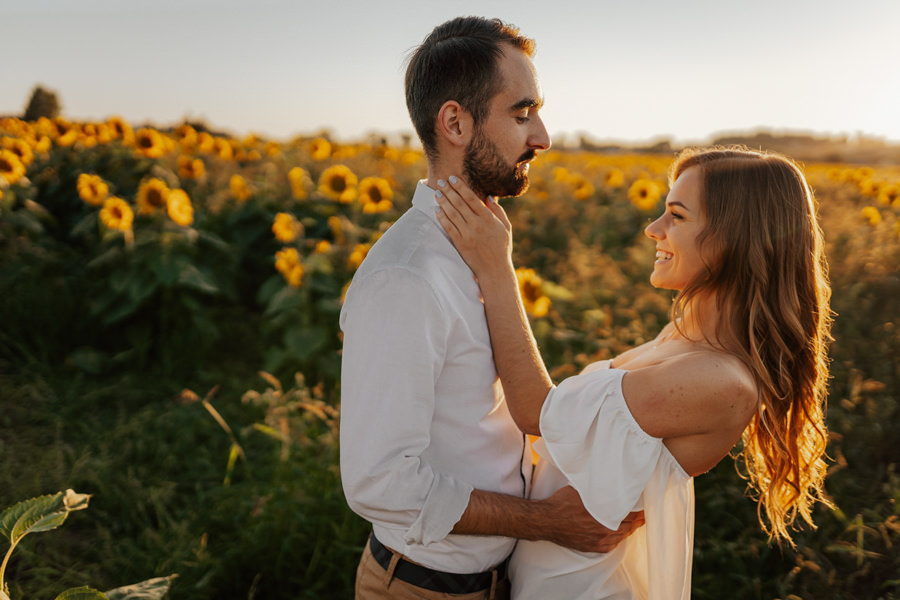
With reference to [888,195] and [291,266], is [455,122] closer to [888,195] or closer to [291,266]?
[291,266]

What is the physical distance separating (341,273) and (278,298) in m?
0.49

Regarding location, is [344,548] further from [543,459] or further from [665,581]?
[665,581]

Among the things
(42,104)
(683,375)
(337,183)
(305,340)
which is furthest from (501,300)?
(42,104)

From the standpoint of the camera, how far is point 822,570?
2.71 meters

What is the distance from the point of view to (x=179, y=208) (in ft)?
16.9

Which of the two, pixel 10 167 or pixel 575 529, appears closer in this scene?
pixel 575 529

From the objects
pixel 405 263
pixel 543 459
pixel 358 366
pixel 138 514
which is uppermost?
pixel 405 263

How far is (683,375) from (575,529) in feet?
1.64

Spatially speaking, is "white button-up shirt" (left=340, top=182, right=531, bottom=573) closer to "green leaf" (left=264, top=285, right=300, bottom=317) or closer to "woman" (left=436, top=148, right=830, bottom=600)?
"woman" (left=436, top=148, right=830, bottom=600)

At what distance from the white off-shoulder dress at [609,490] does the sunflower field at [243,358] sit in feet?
3.97

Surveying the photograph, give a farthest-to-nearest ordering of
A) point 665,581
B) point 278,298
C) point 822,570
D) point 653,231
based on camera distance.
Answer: point 278,298
point 822,570
point 653,231
point 665,581

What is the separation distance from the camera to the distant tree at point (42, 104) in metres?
12.4

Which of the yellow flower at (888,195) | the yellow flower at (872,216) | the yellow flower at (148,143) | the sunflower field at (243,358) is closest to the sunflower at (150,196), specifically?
the sunflower field at (243,358)

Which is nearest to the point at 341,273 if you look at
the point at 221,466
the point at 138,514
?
the point at 221,466
